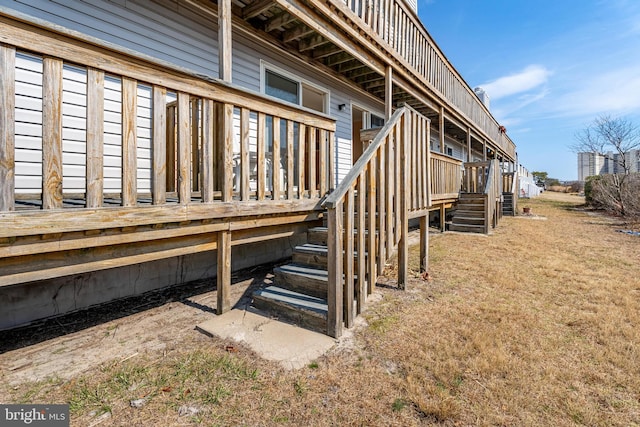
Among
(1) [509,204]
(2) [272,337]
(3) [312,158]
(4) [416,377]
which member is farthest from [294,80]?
(1) [509,204]

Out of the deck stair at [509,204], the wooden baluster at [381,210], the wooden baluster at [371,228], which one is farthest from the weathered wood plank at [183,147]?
the deck stair at [509,204]

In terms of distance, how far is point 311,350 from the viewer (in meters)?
2.19

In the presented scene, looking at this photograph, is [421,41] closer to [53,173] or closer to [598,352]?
[598,352]

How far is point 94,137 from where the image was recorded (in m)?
1.93

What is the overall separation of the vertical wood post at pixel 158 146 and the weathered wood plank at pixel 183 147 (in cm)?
13

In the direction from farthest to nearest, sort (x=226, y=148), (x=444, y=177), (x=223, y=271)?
(x=444, y=177) → (x=223, y=271) → (x=226, y=148)

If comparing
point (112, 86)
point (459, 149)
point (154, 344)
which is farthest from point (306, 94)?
point (459, 149)

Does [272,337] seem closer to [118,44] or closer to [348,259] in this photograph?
[348,259]

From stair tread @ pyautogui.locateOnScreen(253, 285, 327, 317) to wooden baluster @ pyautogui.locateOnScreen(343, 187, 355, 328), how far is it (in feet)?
0.67

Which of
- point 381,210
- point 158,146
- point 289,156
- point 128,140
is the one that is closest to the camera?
point 128,140

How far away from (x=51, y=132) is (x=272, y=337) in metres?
2.00

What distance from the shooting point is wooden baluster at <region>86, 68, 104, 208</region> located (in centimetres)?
191

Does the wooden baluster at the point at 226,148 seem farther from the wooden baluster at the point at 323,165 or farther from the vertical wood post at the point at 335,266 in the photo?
the wooden baluster at the point at 323,165

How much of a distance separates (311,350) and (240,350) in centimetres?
52
